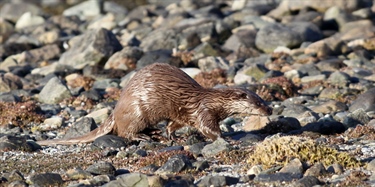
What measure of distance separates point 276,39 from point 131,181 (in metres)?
15.7

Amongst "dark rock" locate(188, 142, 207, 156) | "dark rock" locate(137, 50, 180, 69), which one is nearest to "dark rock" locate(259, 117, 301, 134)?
"dark rock" locate(188, 142, 207, 156)

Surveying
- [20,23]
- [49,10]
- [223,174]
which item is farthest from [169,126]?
[49,10]

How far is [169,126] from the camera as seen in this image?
12.8 meters

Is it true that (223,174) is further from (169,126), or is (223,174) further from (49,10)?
(49,10)

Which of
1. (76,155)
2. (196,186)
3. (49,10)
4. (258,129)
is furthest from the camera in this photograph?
(49,10)

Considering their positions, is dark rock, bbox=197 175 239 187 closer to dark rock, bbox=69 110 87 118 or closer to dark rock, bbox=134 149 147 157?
dark rock, bbox=134 149 147 157

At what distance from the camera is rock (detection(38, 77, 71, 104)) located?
1764cm

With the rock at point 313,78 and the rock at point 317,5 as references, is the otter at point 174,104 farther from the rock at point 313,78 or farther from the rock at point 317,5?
the rock at point 317,5

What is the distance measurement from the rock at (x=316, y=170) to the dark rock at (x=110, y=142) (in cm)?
369

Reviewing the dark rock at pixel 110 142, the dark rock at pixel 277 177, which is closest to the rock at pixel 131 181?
the dark rock at pixel 277 177

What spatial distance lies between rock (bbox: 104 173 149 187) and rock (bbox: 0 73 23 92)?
35.3 feet

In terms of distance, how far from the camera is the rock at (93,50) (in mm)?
23062

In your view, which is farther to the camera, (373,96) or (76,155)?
(373,96)

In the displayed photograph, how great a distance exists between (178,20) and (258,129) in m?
17.8
